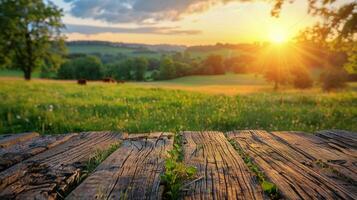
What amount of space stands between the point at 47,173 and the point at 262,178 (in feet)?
4.26

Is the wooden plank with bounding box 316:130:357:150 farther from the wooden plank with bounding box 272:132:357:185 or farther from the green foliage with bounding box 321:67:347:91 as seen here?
the green foliage with bounding box 321:67:347:91

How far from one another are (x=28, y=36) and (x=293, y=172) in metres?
55.1

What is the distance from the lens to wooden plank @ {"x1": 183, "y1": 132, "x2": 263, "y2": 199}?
1710mm

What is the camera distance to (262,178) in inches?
77.4

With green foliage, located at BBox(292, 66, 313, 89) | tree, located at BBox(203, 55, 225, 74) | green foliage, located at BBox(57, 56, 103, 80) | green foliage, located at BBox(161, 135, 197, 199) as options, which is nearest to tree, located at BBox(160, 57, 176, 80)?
green foliage, located at BBox(161, 135, 197, 199)

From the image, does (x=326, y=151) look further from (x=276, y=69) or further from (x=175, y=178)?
(x=276, y=69)

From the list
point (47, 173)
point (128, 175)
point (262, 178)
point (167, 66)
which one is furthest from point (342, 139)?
point (167, 66)

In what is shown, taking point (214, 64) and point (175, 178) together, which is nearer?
point (175, 178)

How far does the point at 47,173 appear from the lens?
6.65ft

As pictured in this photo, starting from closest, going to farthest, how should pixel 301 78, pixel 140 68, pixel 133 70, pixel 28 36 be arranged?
1. pixel 28 36
2. pixel 301 78
3. pixel 140 68
4. pixel 133 70

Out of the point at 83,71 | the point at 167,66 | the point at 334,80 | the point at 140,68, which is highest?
the point at 167,66

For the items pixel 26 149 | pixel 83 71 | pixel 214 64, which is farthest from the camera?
pixel 214 64

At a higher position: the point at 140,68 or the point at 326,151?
the point at 140,68

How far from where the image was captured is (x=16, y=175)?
A: 1.99 meters
